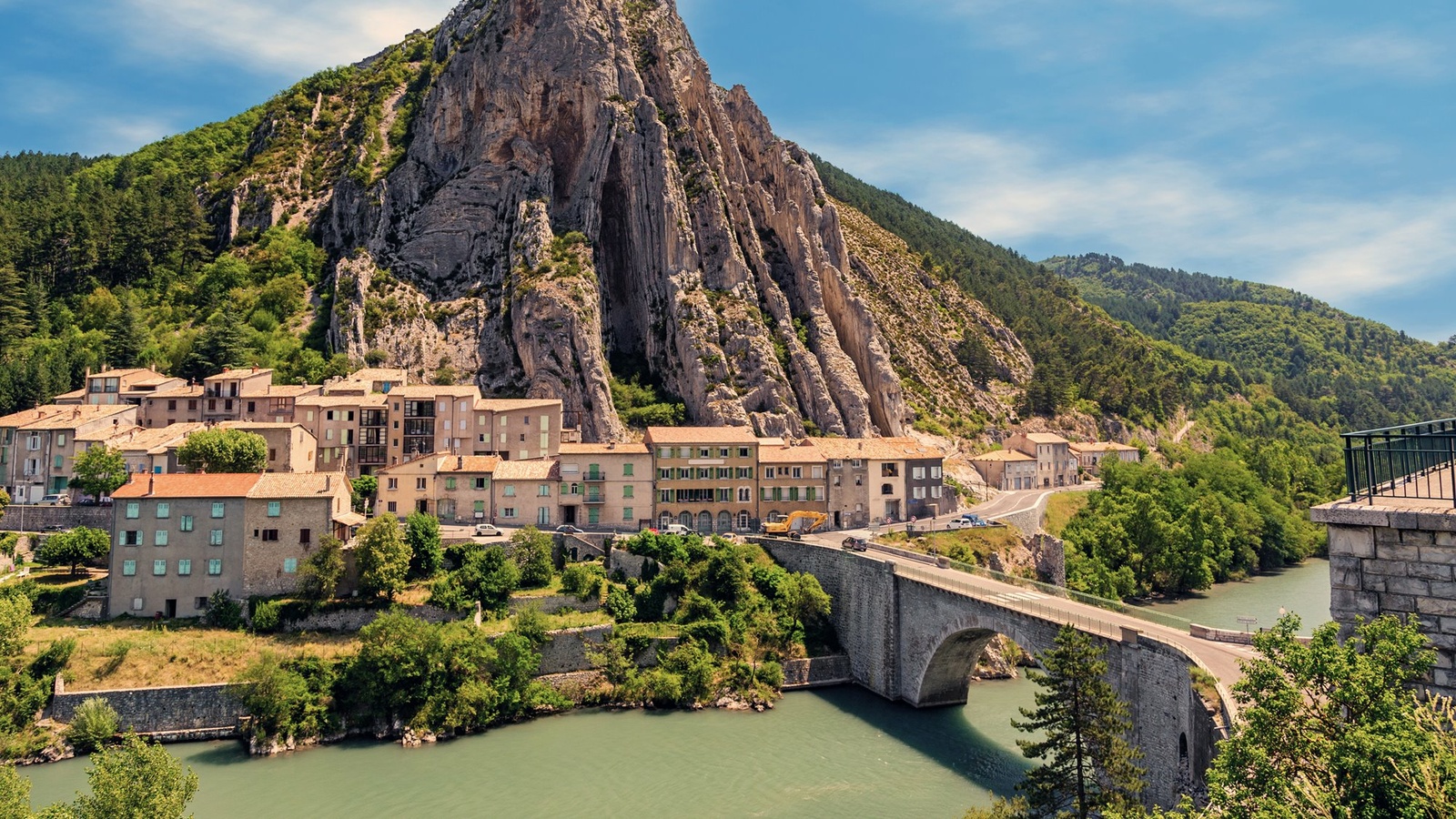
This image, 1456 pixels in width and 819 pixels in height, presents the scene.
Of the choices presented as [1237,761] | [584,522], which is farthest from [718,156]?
[1237,761]

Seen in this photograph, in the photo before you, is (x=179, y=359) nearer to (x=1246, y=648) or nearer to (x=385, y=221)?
(x=385, y=221)

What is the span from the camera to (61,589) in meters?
48.2

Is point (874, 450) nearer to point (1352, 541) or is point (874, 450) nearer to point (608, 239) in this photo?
point (608, 239)

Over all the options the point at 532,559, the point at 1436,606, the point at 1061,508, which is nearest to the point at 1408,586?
the point at 1436,606

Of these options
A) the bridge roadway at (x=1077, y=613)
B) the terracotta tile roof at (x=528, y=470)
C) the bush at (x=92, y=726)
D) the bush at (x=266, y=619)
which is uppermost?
the terracotta tile roof at (x=528, y=470)

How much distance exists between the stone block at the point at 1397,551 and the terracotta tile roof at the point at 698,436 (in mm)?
52705

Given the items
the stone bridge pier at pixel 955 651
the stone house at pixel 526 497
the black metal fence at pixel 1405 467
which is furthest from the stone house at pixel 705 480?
the black metal fence at pixel 1405 467

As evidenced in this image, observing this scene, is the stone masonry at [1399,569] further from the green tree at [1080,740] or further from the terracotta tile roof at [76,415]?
the terracotta tile roof at [76,415]

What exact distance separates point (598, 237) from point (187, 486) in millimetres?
57160

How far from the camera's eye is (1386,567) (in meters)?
13.1

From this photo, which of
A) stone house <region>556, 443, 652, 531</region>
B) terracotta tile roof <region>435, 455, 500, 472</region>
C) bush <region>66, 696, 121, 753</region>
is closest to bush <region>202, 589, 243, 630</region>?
bush <region>66, 696, 121, 753</region>

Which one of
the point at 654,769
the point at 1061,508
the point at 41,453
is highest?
the point at 41,453

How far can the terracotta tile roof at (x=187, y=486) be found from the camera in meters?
48.5

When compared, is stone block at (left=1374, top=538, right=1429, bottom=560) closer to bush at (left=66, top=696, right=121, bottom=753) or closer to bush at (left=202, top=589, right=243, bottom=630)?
bush at (left=66, top=696, right=121, bottom=753)
